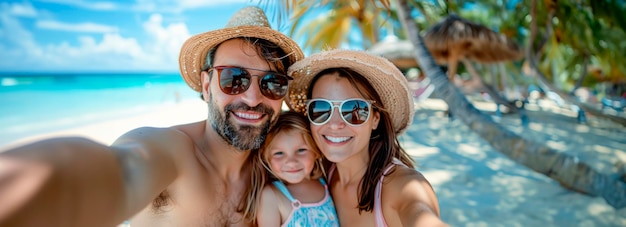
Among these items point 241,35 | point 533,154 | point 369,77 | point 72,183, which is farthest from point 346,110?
point 533,154

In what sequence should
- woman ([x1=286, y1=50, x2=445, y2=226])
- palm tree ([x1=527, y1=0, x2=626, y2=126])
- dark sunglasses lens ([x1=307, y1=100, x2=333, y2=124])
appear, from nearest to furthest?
woman ([x1=286, y1=50, x2=445, y2=226])
dark sunglasses lens ([x1=307, y1=100, x2=333, y2=124])
palm tree ([x1=527, y1=0, x2=626, y2=126])

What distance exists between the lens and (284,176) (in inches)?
73.9

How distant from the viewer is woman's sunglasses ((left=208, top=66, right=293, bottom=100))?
175 centimetres

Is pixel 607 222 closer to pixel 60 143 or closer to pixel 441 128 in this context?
pixel 60 143

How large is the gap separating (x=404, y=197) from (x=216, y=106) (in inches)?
40.8

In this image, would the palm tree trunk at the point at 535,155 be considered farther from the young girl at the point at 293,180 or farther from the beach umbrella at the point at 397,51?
the beach umbrella at the point at 397,51

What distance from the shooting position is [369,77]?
185 centimetres

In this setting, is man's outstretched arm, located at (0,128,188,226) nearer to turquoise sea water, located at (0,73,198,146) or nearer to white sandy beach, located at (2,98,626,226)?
white sandy beach, located at (2,98,626,226)

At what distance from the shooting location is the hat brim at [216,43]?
177 cm

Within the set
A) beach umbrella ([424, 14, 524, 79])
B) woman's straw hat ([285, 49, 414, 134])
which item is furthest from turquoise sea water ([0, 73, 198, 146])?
woman's straw hat ([285, 49, 414, 134])

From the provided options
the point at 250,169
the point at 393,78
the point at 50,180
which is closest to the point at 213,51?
the point at 250,169

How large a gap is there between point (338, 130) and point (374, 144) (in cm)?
32

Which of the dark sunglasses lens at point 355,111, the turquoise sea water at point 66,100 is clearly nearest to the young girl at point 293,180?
the dark sunglasses lens at point 355,111

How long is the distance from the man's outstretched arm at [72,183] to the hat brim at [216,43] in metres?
0.82
